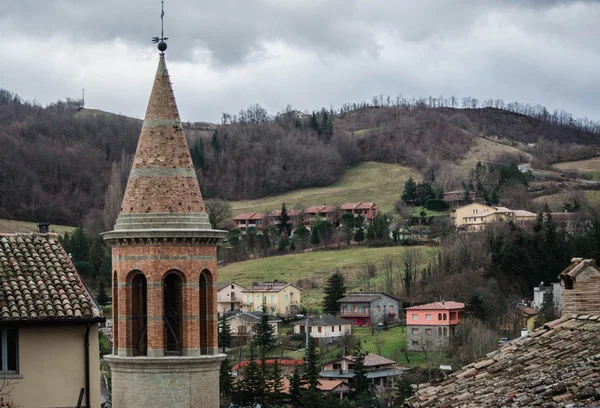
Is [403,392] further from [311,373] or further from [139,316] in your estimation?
[139,316]

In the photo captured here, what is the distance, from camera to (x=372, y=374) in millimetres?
75062

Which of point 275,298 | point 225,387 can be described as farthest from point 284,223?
point 225,387

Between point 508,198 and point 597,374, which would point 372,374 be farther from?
point 508,198

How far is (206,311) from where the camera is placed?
27234 mm

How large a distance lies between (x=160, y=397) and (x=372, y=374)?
49.7 metres

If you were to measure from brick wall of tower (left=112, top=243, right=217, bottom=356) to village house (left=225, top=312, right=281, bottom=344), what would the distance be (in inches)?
2538

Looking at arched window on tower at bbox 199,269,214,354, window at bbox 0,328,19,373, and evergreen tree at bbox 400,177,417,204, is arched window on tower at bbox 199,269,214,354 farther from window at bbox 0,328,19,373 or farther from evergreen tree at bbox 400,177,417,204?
evergreen tree at bbox 400,177,417,204

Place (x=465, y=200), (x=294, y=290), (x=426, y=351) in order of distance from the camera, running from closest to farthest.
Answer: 1. (x=426, y=351)
2. (x=294, y=290)
3. (x=465, y=200)

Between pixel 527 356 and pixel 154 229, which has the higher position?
pixel 154 229

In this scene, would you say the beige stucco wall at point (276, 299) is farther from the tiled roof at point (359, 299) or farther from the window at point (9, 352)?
the window at point (9, 352)

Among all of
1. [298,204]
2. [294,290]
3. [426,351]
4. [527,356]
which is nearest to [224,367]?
[426,351]

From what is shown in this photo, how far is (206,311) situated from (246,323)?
2709 inches

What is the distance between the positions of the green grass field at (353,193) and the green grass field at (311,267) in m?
37.6

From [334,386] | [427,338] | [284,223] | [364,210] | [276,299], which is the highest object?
[364,210]
